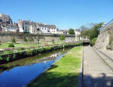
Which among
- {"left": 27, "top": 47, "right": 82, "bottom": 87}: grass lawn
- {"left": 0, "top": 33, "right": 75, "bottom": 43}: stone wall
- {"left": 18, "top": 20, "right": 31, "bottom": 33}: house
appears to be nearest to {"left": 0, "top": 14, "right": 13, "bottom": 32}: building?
{"left": 18, "top": 20, "right": 31, "bottom": 33}: house

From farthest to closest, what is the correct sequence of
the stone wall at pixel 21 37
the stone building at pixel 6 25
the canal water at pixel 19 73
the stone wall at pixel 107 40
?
the stone building at pixel 6 25 → the stone wall at pixel 21 37 → the stone wall at pixel 107 40 → the canal water at pixel 19 73

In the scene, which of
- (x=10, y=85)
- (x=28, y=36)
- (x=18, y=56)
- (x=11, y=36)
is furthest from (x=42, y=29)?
(x=10, y=85)

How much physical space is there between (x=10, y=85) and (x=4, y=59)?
7489mm

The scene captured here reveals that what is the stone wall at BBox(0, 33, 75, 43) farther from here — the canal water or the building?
the canal water

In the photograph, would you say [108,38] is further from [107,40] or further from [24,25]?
[24,25]

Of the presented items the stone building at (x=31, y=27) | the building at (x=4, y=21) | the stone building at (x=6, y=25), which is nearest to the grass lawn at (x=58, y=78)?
the stone building at (x=6, y=25)

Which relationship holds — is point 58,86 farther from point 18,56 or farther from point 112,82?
point 18,56

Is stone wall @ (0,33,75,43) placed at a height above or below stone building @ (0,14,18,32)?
below

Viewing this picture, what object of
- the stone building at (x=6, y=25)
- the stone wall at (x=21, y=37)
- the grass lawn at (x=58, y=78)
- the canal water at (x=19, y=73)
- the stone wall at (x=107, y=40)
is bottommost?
the canal water at (x=19, y=73)

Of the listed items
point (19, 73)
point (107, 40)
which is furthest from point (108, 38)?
point (19, 73)

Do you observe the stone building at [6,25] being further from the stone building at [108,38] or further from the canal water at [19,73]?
the canal water at [19,73]

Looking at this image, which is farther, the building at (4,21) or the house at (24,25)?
the house at (24,25)

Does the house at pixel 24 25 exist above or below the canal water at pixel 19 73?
above

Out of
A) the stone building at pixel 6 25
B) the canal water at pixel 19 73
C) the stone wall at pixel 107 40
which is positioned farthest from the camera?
the stone building at pixel 6 25
